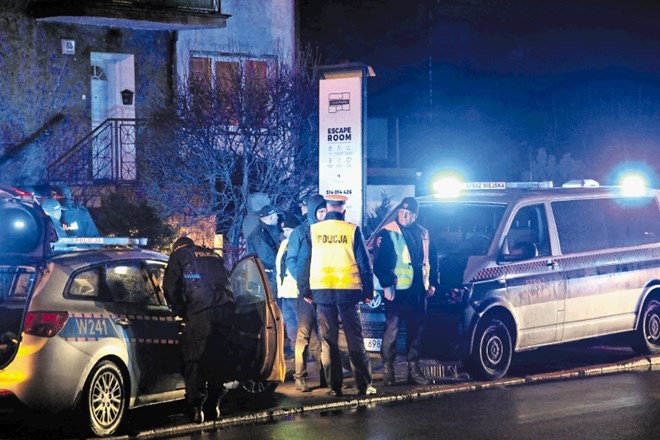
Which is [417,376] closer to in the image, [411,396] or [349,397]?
[411,396]

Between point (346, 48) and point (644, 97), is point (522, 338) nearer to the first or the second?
point (346, 48)

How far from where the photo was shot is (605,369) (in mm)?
13484

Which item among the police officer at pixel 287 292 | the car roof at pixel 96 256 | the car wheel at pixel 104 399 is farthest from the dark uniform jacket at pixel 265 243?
the car wheel at pixel 104 399

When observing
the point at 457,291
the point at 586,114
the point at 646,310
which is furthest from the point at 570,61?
the point at 457,291

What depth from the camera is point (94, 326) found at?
9508 mm

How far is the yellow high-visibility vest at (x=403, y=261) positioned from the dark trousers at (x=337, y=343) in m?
0.75

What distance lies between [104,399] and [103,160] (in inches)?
492

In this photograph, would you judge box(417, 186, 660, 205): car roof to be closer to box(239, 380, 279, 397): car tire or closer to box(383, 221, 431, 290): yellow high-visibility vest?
box(383, 221, 431, 290): yellow high-visibility vest

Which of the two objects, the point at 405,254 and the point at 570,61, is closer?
the point at 405,254

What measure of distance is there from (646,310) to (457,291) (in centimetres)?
324

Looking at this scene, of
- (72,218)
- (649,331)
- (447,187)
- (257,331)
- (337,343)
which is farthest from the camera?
(649,331)

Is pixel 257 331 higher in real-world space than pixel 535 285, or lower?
lower

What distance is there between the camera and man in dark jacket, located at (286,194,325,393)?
1196cm

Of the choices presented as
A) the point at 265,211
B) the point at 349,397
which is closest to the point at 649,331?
the point at 349,397
